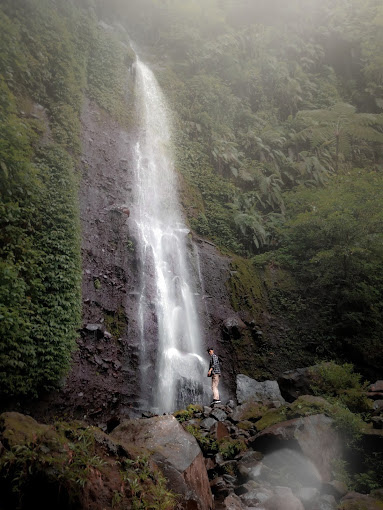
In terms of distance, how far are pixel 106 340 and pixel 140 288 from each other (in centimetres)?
213

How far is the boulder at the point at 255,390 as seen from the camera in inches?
350

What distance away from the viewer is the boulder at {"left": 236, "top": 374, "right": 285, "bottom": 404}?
8891 millimetres

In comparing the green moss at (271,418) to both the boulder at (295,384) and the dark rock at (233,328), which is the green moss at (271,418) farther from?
the dark rock at (233,328)

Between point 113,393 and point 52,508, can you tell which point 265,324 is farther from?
point 52,508

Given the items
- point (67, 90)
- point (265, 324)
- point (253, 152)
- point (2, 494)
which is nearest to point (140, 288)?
point (265, 324)

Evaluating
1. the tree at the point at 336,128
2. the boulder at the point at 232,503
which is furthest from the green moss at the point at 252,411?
the tree at the point at 336,128

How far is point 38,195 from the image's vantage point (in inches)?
342

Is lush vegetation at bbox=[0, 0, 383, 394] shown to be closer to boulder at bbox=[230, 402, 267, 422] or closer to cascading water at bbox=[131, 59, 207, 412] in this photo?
cascading water at bbox=[131, 59, 207, 412]

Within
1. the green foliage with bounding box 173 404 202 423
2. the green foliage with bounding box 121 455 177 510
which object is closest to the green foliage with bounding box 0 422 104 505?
the green foliage with bounding box 121 455 177 510

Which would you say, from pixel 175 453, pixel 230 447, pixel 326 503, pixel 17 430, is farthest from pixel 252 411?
pixel 17 430

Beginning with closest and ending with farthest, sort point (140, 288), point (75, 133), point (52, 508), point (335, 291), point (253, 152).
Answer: point (52, 508) < point (140, 288) < point (335, 291) < point (75, 133) < point (253, 152)

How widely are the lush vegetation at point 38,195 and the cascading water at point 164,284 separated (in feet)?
8.20

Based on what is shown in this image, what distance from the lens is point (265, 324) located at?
39.3ft

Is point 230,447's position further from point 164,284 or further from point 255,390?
point 164,284
